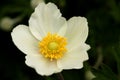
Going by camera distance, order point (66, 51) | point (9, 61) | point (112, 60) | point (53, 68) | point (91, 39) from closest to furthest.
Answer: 1. point (53, 68)
2. point (66, 51)
3. point (91, 39)
4. point (112, 60)
5. point (9, 61)

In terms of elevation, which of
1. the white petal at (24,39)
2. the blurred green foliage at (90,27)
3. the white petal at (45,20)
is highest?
the white petal at (45,20)

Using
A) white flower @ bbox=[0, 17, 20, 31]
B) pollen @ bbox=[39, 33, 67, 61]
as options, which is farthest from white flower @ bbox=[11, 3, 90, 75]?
white flower @ bbox=[0, 17, 20, 31]

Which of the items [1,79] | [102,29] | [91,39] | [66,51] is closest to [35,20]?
[66,51]

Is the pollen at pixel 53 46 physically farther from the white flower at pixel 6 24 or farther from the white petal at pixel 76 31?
the white flower at pixel 6 24

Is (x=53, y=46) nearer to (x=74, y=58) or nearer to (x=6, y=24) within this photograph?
(x=74, y=58)

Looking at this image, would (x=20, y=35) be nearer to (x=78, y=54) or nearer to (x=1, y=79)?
(x=78, y=54)

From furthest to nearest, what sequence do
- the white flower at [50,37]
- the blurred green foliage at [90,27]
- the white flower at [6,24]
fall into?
the white flower at [6,24] → the blurred green foliage at [90,27] → the white flower at [50,37]

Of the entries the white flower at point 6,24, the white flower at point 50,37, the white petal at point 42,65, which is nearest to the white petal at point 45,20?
the white flower at point 50,37
